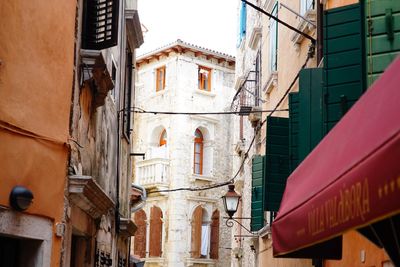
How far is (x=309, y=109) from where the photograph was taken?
10312 millimetres

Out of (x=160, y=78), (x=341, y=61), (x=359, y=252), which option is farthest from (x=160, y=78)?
(x=359, y=252)

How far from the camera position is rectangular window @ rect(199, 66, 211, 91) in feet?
119

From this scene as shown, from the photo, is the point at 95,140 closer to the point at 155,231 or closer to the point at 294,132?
the point at 294,132

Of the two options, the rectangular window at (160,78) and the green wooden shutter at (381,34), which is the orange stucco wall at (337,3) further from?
the rectangular window at (160,78)

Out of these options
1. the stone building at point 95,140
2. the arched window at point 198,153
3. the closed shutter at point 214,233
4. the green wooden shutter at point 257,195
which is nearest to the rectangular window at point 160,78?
the arched window at point 198,153

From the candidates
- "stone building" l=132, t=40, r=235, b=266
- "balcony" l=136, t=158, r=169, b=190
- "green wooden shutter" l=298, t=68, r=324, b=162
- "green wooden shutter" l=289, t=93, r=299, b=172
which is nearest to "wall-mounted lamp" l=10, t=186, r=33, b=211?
"green wooden shutter" l=298, t=68, r=324, b=162

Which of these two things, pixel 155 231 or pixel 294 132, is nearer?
pixel 294 132

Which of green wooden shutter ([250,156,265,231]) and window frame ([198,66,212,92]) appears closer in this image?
green wooden shutter ([250,156,265,231])

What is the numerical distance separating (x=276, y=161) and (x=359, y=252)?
447cm

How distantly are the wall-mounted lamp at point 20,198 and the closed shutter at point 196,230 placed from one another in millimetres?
26948

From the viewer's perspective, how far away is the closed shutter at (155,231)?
3472cm

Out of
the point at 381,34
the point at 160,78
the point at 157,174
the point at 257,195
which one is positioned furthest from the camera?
the point at 160,78

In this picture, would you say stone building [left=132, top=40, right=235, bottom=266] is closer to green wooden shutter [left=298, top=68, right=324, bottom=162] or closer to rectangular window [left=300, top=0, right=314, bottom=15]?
rectangular window [left=300, top=0, right=314, bottom=15]

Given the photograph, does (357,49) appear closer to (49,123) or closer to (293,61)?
(49,123)
